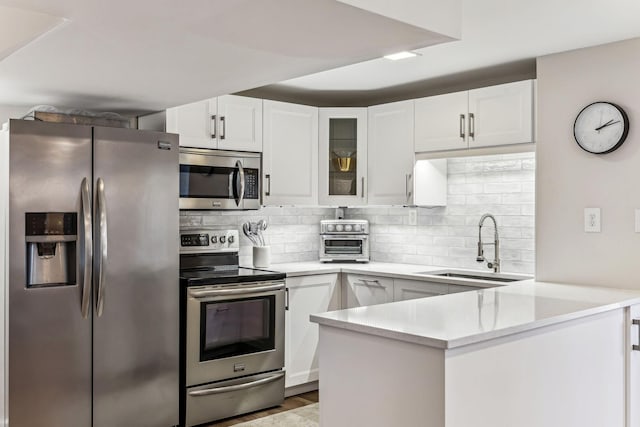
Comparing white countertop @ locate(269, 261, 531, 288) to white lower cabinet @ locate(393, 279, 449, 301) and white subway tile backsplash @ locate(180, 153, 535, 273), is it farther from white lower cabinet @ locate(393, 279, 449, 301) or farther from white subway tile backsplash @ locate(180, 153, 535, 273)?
white subway tile backsplash @ locate(180, 153, 535, 273)

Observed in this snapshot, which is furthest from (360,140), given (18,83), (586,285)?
(18,83)

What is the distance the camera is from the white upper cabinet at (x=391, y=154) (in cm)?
424

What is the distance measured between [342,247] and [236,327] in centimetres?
128

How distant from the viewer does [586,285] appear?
3.22 metres

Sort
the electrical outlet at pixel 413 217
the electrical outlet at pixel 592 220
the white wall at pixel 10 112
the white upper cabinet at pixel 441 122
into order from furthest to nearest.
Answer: the electrical outlet at pixel 413 217 → the white upper cabinet at pixel 441 122 → the white wall at pixel 10 112 → the electrical outlet at pixel 592 220

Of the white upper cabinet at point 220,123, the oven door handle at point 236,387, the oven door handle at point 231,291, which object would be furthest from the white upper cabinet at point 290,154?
the oven door handle at point 236,387

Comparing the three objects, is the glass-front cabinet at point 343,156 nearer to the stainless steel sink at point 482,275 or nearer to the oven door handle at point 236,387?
the stainless steel sink at point 482,275

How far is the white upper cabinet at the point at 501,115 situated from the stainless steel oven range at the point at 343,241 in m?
1.24

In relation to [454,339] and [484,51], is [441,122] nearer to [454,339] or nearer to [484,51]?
[484,51]

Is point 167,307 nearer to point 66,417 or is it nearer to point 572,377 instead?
point 66,417

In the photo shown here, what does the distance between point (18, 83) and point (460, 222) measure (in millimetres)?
2973

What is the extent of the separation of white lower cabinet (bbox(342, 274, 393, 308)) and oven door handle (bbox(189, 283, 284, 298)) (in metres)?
0.61

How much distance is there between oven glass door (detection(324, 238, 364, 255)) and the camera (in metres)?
4.65

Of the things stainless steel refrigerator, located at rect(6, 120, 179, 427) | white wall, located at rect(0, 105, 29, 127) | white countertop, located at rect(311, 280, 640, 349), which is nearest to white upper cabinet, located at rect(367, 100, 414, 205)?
white countertop, located at rect(311, 280, 640, 349)
